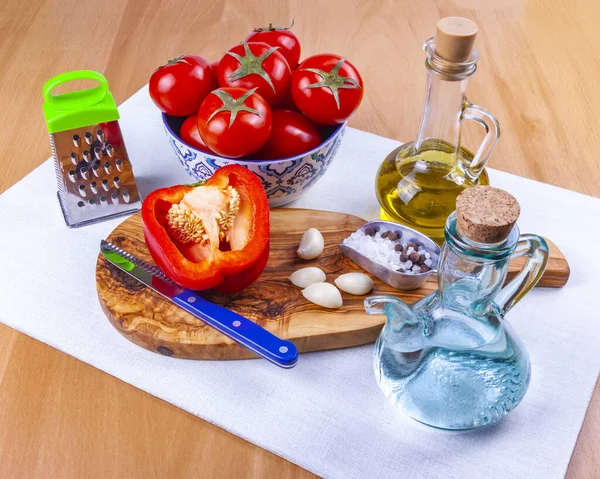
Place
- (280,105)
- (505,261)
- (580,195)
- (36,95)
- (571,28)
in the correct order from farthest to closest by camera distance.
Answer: (571,28), (36,95), (580,195), (280,105), (505,261)

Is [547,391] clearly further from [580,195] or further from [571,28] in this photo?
[571,28]

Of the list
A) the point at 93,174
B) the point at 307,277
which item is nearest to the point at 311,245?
the point at 307,277

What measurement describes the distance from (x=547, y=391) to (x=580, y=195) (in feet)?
1.49

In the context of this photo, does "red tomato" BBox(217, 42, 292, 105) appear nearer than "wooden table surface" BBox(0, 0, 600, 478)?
No

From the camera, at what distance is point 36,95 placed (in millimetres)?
1430

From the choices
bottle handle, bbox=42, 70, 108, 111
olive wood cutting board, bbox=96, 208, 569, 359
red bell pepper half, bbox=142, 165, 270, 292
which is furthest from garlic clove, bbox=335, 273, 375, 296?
bottle handle, bbox=42, 70, 108, 111

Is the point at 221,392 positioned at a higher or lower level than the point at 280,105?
lower

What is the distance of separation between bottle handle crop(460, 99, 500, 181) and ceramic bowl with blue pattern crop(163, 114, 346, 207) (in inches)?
7.8

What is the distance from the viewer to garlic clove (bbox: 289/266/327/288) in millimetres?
942

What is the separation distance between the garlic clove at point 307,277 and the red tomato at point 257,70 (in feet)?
0.90

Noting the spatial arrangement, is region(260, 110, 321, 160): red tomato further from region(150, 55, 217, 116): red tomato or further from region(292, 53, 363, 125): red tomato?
region(150, 55, 217, 116): red tomato

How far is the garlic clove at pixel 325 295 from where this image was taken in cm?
90

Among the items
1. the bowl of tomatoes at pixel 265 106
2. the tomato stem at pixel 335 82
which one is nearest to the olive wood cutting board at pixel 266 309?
the bowl of tomatoes at pixel 265 106

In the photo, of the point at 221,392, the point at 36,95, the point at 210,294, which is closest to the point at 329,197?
the point at 210,294
